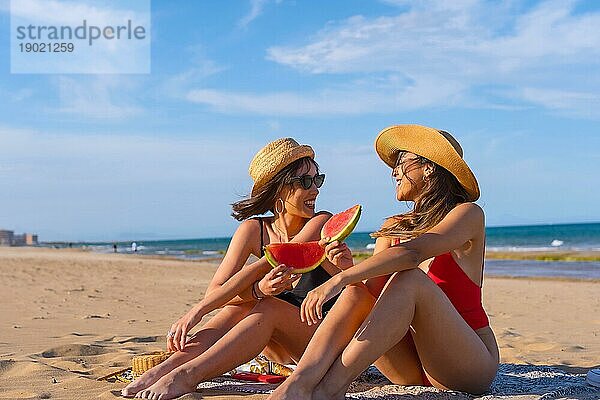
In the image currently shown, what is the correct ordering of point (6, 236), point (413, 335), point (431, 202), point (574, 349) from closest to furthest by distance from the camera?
1. point (413, 335)
2. point (431, 202)
3. point (574, 349)
4. point (6, 236)

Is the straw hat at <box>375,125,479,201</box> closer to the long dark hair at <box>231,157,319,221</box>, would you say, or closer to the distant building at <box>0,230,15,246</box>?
the long dark hair at <box>231,157,319,221</box>

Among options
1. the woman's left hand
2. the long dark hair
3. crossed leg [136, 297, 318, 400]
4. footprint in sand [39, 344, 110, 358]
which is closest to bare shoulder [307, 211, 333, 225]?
the long dark hair

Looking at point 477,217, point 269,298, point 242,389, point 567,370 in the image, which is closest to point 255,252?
point 269,298

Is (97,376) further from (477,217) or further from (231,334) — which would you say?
(477,217)

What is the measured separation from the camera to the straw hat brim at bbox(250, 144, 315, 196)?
440 centimetres

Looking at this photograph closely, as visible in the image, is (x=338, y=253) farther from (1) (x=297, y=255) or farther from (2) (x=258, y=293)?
(2) (x=258, y=293)

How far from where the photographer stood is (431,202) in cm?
394

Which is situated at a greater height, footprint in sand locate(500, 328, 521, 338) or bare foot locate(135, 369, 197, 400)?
bare foot locate(135, 369, 197, 400)

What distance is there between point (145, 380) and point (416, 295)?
5.10 feet

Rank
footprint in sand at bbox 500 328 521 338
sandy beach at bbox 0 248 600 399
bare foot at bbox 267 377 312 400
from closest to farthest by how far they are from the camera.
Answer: bare foot at bbox 267 377 312 400, sandy beach at bbox 0 248 600 399, footprint in sand at bbox 500 328 521 338

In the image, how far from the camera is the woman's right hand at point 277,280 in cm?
381

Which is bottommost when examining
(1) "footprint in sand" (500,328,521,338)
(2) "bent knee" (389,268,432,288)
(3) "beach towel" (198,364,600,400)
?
(1) "footprint in sand" (500,328,521,338)

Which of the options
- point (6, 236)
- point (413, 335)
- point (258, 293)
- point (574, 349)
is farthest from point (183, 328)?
point (6, 236)

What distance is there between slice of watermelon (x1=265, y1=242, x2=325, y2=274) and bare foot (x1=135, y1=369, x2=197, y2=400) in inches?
30.7
